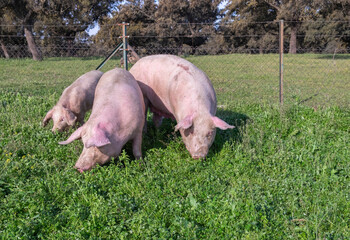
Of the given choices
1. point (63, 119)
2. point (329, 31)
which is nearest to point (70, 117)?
point (63, 119)

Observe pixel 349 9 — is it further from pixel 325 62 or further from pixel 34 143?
pixel 34 143

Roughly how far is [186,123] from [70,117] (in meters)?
2.19

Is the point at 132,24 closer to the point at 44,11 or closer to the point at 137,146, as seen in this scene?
the point at 44,11

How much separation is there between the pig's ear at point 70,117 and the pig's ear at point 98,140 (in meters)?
1.66

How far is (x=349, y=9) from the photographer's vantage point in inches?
1037

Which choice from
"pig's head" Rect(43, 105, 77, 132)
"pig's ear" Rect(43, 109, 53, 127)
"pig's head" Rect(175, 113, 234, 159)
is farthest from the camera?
"pig's ear" Rect(43, 109, 53, 127)

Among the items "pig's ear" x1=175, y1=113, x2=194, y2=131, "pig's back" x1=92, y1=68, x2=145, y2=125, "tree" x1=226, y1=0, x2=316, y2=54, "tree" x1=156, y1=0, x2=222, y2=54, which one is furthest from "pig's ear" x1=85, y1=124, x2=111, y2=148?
"tree" x1=156, y1=0, x2=222, y2=54

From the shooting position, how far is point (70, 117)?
5926 mm

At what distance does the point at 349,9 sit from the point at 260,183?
26447mm

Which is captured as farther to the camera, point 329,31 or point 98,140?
point 329,31

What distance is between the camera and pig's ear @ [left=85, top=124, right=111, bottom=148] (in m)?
4.25

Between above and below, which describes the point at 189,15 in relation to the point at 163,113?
above

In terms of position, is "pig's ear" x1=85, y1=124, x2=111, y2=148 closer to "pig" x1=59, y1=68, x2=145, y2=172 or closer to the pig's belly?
"pig" x1=59, y1=68, x2=145, y2=172

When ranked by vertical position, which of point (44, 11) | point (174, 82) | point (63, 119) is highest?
point (44, 11)
